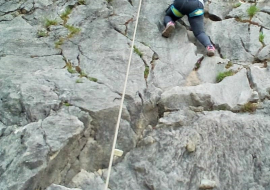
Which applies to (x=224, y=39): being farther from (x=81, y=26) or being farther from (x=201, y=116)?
(x=81, y=26)

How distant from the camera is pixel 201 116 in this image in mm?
5094

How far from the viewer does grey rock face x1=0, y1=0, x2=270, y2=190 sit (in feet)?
14.4

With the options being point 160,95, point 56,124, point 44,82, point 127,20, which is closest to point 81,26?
point 127,20

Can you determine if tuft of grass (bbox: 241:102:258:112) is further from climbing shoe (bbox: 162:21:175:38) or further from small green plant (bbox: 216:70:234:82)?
climbing shoe (bbox: 162:21:175:38)

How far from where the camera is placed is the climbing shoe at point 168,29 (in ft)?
21.6

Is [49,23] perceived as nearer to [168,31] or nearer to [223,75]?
[168,31]

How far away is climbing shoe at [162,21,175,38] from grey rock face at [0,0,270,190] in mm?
114

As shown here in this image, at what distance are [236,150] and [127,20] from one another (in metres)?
3.62

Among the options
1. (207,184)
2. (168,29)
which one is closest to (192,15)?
(168,29)

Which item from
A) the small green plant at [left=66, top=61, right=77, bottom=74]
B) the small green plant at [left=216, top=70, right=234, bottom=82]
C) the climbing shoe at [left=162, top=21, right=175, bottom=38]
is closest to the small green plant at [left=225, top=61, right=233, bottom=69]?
the small green plant at [left=216, top=70, right=234, bottom=82]

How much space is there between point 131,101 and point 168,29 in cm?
202

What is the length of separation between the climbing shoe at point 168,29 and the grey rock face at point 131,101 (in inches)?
4.5

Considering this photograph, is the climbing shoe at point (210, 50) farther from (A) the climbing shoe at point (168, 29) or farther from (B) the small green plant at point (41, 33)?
(B) the small green plant at point (41, 33)

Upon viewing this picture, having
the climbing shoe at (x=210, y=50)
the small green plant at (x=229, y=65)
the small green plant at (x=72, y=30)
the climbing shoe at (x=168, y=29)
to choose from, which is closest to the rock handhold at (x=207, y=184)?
the small green plant at (x=229, y=65)
